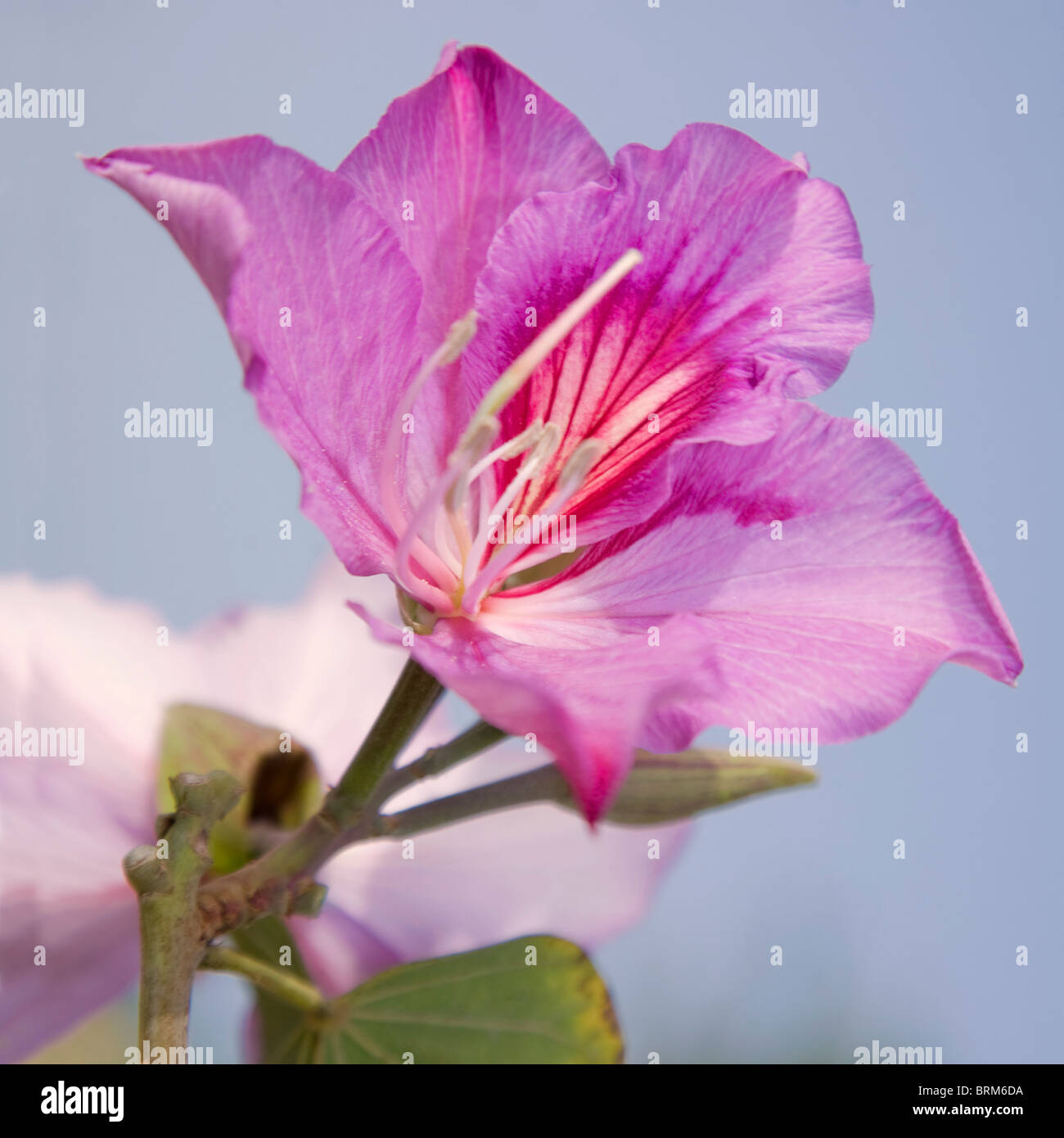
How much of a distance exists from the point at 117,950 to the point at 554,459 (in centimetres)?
22

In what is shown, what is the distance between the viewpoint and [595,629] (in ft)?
1.02

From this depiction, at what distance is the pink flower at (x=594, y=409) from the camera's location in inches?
10.9

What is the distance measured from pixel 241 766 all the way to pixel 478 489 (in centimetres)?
16

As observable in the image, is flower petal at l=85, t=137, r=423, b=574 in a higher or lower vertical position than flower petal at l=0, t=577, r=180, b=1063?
higher

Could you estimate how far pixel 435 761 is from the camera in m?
0.32

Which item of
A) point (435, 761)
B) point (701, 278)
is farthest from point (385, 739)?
point (701, 278)

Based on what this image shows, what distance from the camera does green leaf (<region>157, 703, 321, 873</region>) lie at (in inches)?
16.8

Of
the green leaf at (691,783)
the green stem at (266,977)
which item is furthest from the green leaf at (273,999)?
the green leaf at (691,783)

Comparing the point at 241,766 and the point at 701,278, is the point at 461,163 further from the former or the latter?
the point at 241,766

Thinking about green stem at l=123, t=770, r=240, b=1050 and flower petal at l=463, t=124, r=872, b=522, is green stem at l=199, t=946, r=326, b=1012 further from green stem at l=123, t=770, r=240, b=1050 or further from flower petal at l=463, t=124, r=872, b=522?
flower petal at l=463, t=124, r=872, b=522

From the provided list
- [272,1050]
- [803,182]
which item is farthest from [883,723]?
[272,1050]

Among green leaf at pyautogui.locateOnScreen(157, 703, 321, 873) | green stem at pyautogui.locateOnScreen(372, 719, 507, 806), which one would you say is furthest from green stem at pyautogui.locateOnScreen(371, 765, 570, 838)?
green leaf at pyautogui.locateOnScreen(157, 703, 321, 873)

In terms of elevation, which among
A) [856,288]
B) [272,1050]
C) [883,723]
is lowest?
[272,1050]
